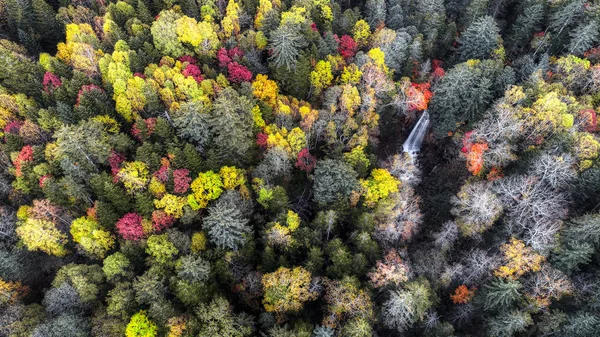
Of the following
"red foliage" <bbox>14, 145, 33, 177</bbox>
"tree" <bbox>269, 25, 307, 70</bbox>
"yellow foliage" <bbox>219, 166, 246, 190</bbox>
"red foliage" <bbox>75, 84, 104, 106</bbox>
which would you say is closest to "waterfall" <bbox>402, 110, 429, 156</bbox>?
"tree" <bbox>269, 25, 307, 70</bbox>

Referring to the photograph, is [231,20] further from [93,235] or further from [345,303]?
[345,303]

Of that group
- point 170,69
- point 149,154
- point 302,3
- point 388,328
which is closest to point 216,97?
point 170,69

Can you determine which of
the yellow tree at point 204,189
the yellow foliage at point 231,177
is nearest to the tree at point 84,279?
the yellow tree at point 204,189

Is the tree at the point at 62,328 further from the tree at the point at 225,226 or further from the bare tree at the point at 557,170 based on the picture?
the bare tree at the point at 557,170

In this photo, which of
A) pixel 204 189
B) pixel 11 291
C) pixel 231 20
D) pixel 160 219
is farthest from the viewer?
pixel 231 20

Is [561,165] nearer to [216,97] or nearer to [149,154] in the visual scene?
[216,97]

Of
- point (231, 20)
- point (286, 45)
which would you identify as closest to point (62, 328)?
point (286, 45)

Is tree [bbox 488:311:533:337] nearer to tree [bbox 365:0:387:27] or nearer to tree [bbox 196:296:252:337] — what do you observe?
tree [bbox 196:296:252:337]
